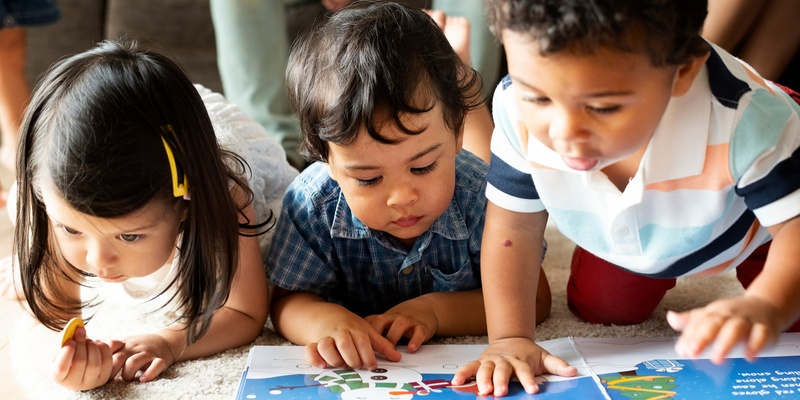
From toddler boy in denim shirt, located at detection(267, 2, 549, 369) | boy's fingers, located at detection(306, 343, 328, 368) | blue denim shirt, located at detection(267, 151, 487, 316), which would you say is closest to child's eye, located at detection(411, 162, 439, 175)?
toddler boy in denim shirt, located at detection(267, 2, 549, 369)

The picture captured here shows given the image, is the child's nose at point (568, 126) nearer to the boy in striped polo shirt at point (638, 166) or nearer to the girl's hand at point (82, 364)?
the boy in striped polo shirt at point (638, 166)

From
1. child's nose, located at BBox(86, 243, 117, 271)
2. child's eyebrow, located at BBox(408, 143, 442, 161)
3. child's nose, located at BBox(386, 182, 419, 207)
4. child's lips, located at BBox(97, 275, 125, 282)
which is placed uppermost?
child's eyebrow, located at BBox(408, 143, 442, 161)

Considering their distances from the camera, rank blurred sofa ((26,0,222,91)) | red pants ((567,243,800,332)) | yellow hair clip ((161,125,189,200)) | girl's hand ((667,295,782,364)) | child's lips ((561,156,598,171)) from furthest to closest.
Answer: blurred sofa ((26,0,222,91)) < red pants ((567,243,800,332)) < yellow hair clip ((161,125,189,200)) < child's lips ((561,156,598,171)) < girl's hand ((667,295,782,364))

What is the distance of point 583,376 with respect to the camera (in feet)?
2.53

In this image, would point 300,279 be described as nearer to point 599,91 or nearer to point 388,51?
point 388,51

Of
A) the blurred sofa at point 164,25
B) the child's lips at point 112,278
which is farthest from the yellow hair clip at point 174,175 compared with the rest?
the blurred sofa at point 164,25

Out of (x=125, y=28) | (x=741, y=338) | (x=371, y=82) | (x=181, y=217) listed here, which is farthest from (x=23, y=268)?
(x=125, y=28)

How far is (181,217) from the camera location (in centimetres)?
83

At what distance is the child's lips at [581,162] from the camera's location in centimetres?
67

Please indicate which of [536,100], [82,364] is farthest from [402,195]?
[82,364]

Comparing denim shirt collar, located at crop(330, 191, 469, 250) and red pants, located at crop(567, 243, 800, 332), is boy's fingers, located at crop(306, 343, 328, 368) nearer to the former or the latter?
denim shirt collar, located at crop(330, 191, 469, 250)

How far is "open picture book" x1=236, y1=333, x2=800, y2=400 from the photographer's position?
733mm

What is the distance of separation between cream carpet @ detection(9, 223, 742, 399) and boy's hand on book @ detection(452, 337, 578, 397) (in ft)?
0.42

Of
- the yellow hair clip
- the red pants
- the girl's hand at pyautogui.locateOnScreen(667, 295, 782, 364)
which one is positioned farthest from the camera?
the red pants
